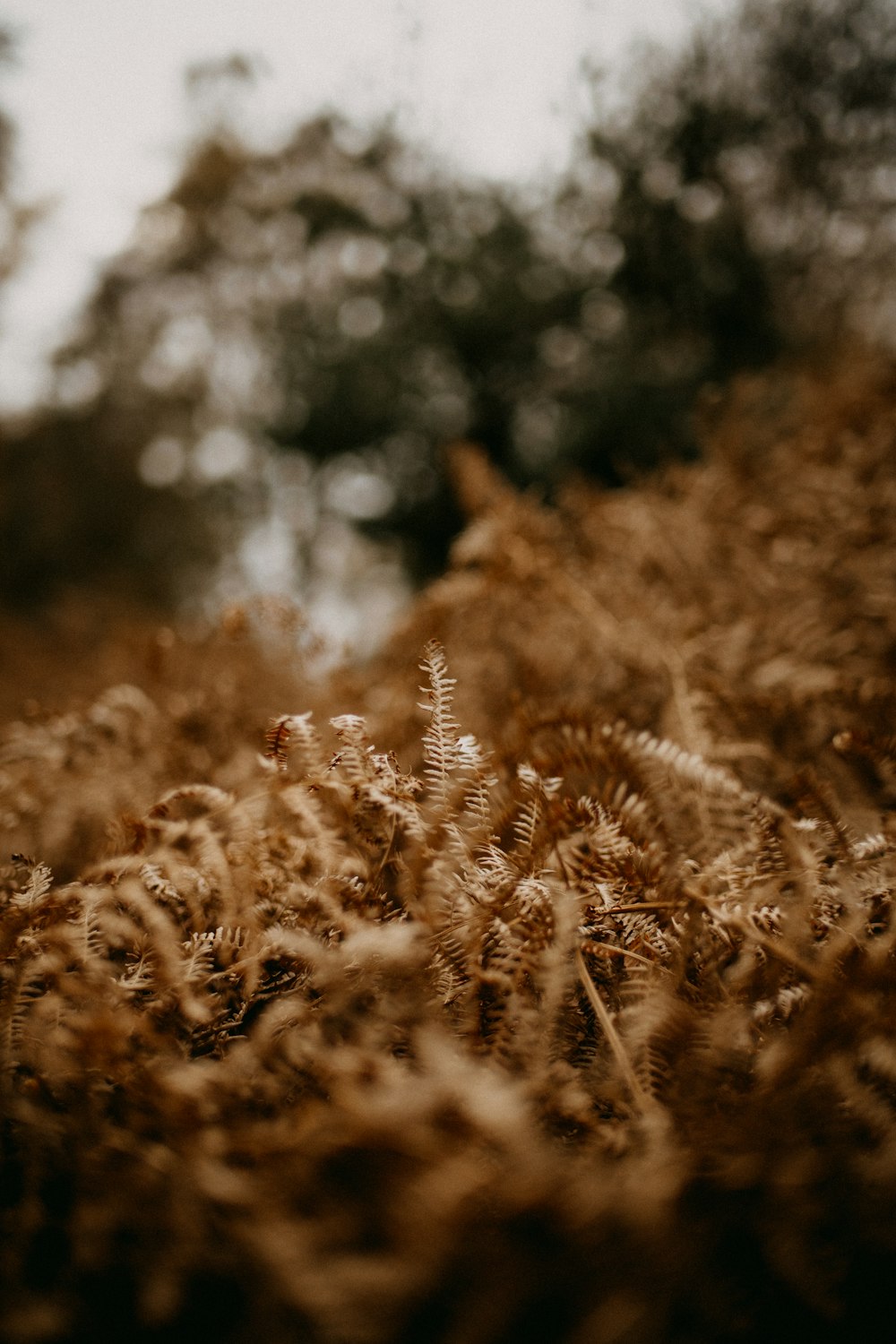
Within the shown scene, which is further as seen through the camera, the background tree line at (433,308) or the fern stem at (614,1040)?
the background tree line at (433,308)

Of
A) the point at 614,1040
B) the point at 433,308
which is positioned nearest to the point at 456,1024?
the point at 614,1040

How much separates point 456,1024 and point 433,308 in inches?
166

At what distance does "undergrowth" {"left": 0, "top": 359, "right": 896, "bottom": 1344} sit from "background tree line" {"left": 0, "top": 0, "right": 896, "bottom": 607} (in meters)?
2.31

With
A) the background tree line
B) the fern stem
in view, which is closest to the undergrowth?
the fern stem

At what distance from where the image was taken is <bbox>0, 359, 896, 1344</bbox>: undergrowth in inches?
12.4

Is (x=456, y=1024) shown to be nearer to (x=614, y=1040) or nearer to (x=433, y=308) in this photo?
(x=614, y=1040)

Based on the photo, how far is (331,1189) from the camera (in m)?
0.34

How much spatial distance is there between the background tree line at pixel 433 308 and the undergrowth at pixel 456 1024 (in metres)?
2.31

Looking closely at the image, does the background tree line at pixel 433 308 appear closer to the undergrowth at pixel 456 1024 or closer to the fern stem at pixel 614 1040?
the undergrowth at pixel 456 1024

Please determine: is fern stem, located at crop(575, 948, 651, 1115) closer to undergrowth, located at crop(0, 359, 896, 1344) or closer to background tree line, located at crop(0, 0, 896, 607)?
undergrowth, located at crop(0, 359, 896, 1344)

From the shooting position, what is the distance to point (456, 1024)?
52 cm

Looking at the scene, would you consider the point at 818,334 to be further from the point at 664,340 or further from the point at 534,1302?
the point at 534,1302

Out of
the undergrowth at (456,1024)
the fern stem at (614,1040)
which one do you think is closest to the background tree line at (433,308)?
the undergrowth at (456,1024)

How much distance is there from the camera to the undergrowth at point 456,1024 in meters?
0.31
